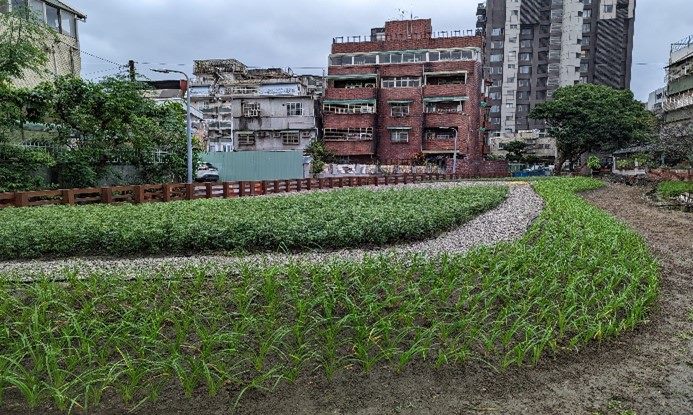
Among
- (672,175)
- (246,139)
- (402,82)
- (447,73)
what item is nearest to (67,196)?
(672,175)

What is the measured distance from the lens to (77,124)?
1834 cm

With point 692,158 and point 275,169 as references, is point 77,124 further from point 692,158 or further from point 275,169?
point 692,158

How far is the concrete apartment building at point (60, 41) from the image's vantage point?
21.1m

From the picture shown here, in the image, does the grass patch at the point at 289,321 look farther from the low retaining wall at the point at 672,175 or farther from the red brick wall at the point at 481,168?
the red brick wall at the point at 481,168

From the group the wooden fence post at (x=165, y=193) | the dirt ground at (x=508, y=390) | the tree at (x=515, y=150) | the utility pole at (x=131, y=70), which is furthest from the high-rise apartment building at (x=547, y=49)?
the dirt ground at (x=508, y=390)

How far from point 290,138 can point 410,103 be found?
495 inches

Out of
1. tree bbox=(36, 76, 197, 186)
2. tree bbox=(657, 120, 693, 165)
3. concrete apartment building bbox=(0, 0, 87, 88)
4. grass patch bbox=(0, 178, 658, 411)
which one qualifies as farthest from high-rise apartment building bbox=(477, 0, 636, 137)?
grass patch bbox=(0, 178, 658, 411)

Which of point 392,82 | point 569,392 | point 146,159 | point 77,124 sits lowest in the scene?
point 569,392

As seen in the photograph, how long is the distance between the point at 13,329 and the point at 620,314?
634 cm

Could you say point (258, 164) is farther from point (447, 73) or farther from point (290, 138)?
point (447, 73)

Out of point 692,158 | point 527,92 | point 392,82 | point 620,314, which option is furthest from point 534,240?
point 527,92

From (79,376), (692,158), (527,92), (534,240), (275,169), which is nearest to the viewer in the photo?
(79,376)

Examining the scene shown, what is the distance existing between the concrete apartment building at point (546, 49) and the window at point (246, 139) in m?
34.5

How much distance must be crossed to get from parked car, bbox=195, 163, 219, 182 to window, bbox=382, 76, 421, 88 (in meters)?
23.1
